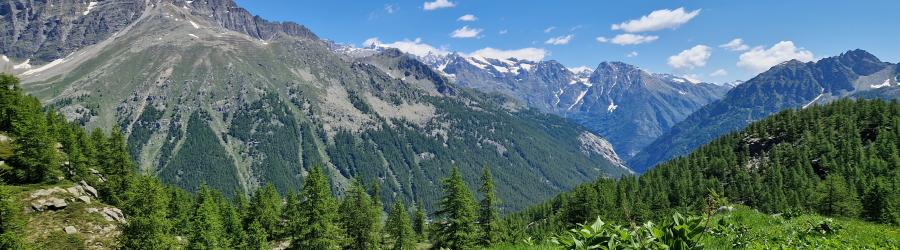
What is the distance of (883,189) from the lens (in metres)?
72.4

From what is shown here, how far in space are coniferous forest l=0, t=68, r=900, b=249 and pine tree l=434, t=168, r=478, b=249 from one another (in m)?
0.13

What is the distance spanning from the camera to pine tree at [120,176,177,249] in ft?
135

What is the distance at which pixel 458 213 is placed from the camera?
5484 centimetres

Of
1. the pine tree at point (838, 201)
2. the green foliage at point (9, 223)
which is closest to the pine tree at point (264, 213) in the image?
the green foliage at point (9, 223)

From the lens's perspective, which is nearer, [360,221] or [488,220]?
[488,220]

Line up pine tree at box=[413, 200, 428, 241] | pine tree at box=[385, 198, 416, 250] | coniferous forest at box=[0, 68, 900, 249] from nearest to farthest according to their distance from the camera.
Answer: coniferous forest at box=[0, 68, 900, 249] < pine tree at box=[385, 198, 416, 250] < pine tree at box=[413, 200, 428, 241]

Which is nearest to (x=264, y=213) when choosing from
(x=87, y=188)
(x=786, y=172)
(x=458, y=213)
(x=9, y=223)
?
(x=87, y=188)

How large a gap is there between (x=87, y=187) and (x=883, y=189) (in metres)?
103

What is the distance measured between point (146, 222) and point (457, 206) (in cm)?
2928

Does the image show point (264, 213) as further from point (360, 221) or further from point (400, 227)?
point (400, 227)

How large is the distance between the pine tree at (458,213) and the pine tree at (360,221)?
18.1 meters

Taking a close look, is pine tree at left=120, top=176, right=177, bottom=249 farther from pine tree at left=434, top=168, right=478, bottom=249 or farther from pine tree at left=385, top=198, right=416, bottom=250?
pine tree at left=385, top=198, right=416, bottom=250

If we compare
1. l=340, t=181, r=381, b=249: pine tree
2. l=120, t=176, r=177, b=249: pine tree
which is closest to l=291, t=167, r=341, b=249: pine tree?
l=340, t=181, r=381, b=249: pine tree

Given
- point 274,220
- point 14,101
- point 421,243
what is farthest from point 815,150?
point 14,101
